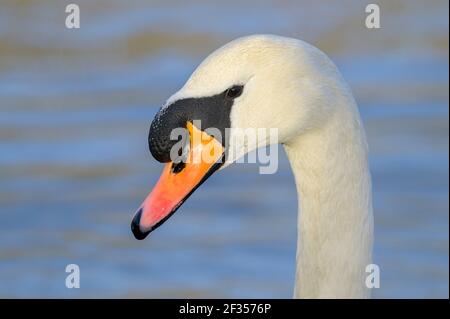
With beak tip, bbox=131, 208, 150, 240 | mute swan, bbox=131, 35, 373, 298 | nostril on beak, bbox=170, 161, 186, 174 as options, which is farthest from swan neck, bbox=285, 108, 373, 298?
beak tip, bbox=131, 208, 150, 240

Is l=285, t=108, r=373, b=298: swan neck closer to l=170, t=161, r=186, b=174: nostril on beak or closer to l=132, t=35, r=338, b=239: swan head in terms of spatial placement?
l=132, t=35, r=338, b=239: swan head

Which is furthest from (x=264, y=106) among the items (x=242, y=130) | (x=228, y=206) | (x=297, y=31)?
(x=297, y=31)

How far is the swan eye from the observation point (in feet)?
15.4

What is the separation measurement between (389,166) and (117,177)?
182cm

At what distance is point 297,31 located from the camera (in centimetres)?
1227

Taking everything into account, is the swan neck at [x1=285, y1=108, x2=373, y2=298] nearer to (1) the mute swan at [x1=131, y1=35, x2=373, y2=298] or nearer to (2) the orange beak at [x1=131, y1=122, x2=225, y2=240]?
(1) the mute swan at [x1=131, y1=35, x2=373, y2=298]

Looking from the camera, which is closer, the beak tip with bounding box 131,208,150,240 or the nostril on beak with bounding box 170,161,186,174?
the beak tip with bounding box 131,208,150,240

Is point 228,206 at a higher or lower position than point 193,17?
lower

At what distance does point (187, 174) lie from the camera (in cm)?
479

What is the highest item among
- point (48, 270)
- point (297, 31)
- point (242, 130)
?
point (297, 31)

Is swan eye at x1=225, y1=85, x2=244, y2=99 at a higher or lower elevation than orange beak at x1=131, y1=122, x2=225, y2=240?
higher

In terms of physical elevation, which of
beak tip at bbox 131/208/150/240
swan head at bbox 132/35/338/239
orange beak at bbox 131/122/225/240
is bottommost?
beak tip at bbox 131/208/150/240

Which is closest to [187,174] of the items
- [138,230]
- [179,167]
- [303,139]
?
[179,167]
